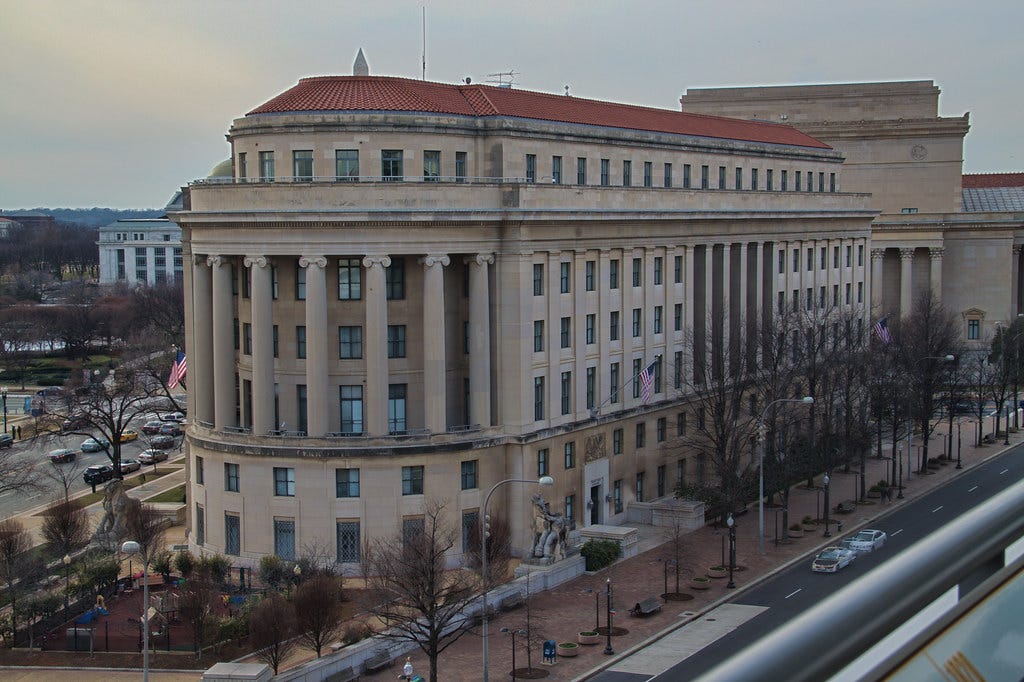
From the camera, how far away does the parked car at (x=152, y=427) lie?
369ft

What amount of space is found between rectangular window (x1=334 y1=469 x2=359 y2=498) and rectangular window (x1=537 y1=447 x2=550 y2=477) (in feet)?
32.6

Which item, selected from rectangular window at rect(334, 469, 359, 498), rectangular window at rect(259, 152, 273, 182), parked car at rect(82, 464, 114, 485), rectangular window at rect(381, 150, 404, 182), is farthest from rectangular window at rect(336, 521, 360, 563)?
parked car at rect(82, 464, 114, 485)

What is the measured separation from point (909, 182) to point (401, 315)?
276ft

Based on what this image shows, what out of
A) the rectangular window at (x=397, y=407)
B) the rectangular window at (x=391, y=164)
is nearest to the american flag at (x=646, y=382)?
the rectangular window at (x=397, y=407)

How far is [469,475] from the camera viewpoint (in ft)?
211

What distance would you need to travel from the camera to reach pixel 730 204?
8619cm

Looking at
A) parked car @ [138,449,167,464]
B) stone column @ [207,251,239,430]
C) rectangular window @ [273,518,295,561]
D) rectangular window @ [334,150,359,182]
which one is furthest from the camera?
parked car @ [138,449,167,464]

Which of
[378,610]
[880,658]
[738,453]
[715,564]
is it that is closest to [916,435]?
[738,453]

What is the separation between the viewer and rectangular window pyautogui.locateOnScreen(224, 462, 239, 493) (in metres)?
64.0

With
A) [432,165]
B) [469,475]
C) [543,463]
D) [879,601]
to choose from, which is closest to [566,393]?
[543,463]

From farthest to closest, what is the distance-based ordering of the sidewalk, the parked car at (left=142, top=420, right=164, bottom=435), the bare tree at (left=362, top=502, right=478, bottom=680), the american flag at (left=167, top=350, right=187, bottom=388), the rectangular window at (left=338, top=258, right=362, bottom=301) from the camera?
the parked car at (left=142, top=420, right=164, bottom=435) < the american flag at (left=167, top=350, right=187, bottom=388) < the rectangular window at (left=338, top=258, right=362, bottom=301) < the sidewalk < the bare tree at (left=362, top=502, right=478, bottom=680)

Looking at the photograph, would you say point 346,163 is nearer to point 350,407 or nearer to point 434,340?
point 434,340

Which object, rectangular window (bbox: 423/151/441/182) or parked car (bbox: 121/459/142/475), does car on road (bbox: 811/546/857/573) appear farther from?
parked car (bbox: 121/459/142/475)

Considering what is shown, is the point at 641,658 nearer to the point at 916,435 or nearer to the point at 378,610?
the point at 378,610
